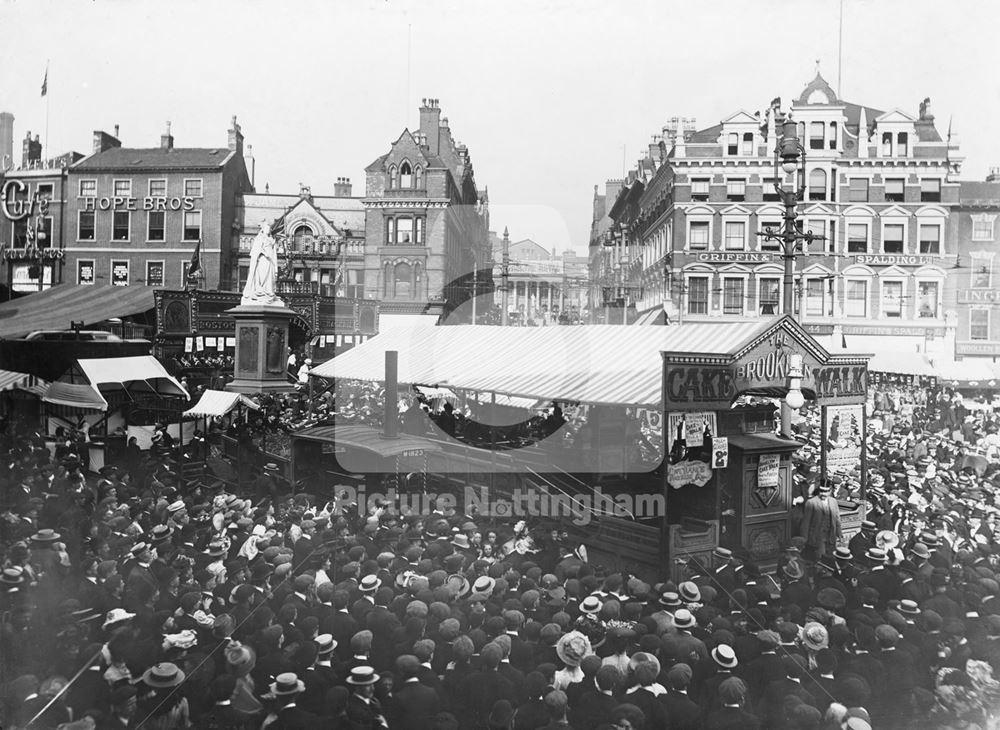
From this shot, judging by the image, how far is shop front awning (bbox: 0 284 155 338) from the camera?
27.7ft

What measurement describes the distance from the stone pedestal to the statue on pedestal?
0.12m

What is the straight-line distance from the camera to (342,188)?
963 cm

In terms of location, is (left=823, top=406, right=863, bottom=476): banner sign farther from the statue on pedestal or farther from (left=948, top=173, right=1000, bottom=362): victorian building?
the statue on pedestal

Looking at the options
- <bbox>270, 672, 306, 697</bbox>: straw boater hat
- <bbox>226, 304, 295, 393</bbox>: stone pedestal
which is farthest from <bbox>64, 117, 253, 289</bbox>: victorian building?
<bbox>270, 672, 306, 697</bbox>: straw boater hat

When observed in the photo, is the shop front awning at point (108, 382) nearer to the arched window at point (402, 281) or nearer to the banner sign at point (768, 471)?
the arched window at point (402, 281)

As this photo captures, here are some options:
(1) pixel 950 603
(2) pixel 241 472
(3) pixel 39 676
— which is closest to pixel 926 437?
(1) pixel 950 603

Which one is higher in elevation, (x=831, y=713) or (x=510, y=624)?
(x=510, y=624)

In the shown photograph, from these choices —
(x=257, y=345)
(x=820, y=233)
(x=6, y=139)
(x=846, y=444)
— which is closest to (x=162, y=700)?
(x=257, y=345)

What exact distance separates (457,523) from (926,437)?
12.0 meters

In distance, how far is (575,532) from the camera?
9.12m

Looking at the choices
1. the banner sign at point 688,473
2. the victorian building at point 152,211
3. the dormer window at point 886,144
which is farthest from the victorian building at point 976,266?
the victorian building at point 152,211

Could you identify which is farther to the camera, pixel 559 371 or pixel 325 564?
pixel 559 371

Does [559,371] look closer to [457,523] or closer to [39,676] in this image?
[457,523]

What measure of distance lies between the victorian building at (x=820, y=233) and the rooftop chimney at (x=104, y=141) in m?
6.97
